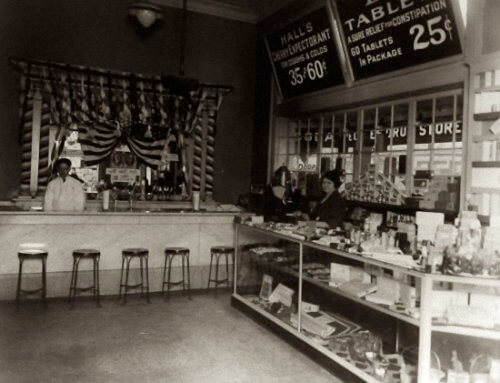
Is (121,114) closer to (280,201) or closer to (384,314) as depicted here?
(280,201)

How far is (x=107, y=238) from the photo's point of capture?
20.0 ft

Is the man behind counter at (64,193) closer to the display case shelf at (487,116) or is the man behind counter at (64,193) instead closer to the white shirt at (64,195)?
the white shirt at (64,195)

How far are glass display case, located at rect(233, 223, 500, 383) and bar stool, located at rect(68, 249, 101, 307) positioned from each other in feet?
5.83

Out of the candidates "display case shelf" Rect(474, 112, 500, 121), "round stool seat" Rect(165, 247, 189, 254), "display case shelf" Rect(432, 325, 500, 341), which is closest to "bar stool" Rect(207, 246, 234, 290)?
"round stool seat" Rect(165, 247, 189, 254)

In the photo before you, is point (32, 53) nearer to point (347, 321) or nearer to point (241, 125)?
point (241, 125)

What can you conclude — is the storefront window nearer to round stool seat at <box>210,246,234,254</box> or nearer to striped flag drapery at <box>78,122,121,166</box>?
round stool seat at <box>210,246,234,254</box>

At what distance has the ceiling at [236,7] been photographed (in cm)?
771

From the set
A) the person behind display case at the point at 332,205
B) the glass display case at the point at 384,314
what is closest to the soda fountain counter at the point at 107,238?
the glass display case at the point at 384,314

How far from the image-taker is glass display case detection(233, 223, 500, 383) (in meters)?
3.08

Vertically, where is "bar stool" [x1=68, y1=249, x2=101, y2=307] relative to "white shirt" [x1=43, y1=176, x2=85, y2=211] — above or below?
below

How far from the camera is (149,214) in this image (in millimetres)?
6238

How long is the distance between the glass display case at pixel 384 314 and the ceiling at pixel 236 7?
4152 mm

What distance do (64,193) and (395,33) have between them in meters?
4.49

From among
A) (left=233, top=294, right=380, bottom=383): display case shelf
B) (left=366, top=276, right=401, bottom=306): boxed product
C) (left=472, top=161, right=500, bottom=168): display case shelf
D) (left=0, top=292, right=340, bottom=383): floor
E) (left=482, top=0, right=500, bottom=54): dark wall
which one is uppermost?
(left=482, top=0, right=500, bottom=54): dark wall
